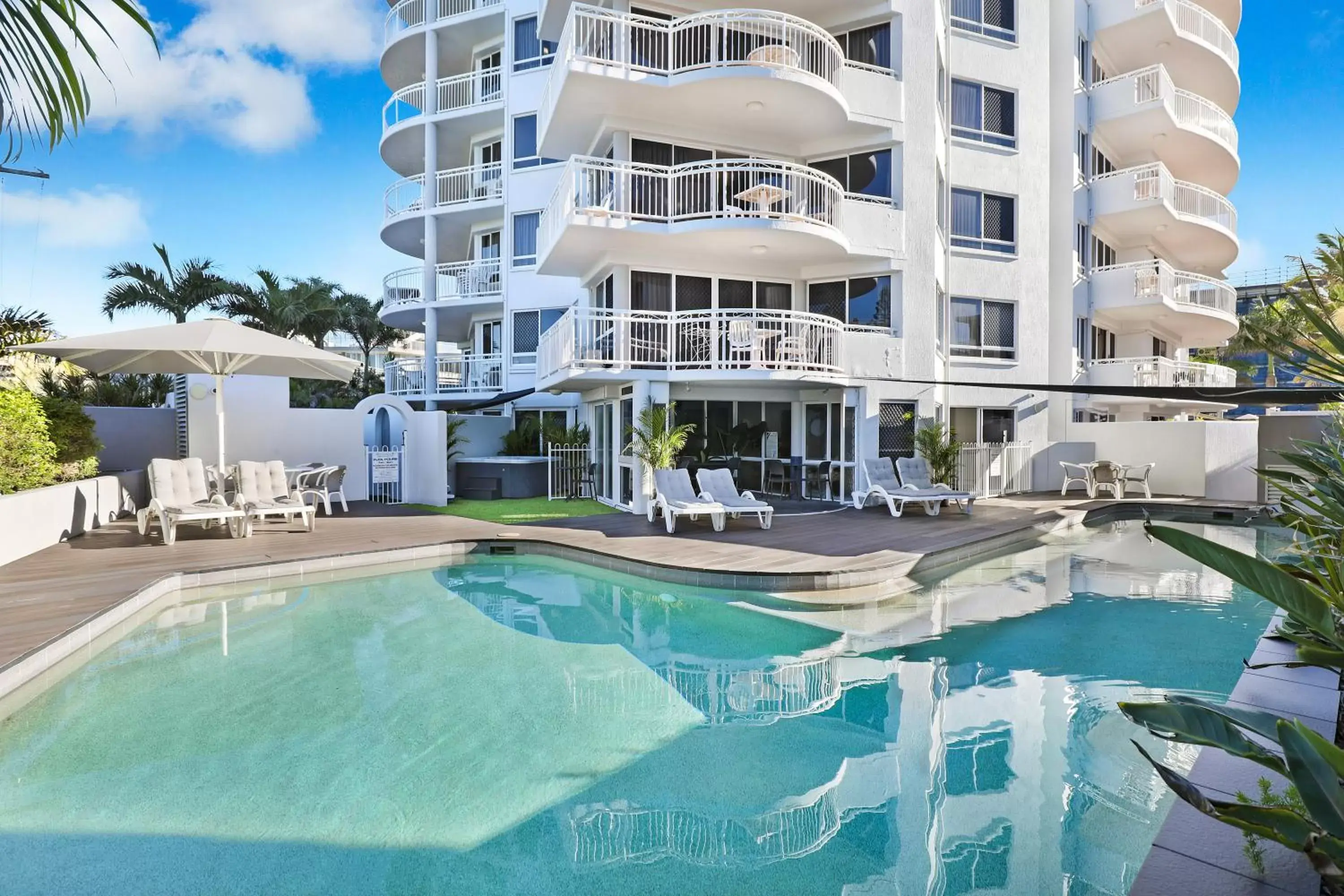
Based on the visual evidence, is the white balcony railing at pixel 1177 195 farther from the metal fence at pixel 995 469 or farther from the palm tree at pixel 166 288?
the palm tree at pixel 166 288

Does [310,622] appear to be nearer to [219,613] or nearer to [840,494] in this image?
[219,613]

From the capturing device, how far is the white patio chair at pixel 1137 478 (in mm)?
19328

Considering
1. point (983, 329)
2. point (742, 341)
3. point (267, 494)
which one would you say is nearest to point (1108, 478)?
point (983, 329)

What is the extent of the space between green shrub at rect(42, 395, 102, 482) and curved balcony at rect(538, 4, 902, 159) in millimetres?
10059

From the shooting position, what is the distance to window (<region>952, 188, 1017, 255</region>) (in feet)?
64.2

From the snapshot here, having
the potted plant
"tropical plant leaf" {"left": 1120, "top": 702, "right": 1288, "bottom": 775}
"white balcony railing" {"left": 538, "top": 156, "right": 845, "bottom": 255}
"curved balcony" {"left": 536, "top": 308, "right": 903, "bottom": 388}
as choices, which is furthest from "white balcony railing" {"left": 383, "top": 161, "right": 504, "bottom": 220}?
"tropical plant leaf" {"left": 1120, "top": 702, "right": 1288, "bottom": 775}

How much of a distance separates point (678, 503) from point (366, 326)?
87.1 ft

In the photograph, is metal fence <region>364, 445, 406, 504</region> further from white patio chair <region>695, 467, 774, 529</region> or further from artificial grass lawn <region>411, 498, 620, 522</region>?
white patio chair <region>695, 467, 774, 529</region>

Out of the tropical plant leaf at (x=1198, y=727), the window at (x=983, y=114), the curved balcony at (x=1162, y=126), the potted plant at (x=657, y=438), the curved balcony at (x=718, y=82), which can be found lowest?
the tropical plant leaf at (x=1198, y=727)

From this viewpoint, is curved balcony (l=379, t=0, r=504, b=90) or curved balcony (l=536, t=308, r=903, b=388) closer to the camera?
curved balcony (l=536, t=308, r=903, b=388)

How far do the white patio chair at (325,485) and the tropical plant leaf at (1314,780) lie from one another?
560 inches

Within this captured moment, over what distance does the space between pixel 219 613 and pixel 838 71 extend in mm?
15057

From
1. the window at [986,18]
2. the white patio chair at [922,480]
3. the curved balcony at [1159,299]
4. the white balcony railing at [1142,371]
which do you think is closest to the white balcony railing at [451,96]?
the window at [986,18]

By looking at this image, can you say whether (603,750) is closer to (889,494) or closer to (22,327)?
(889,494)
